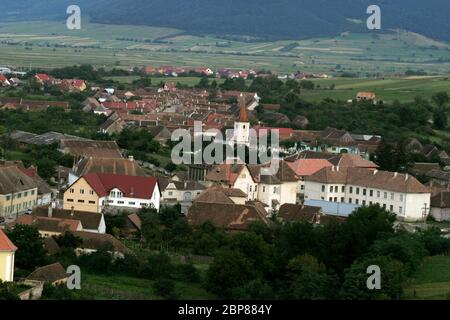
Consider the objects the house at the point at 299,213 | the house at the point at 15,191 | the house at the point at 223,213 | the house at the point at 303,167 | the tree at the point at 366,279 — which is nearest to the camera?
the tree at the point at 366,279

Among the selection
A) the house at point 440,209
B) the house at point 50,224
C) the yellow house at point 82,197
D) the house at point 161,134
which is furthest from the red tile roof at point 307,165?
the house at point 50,224

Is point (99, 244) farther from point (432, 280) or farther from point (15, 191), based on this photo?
point (432, 280)

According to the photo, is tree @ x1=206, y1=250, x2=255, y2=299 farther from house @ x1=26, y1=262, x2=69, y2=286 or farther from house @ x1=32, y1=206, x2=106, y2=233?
house @ x1=32, y1=206, x2=106, y2=233

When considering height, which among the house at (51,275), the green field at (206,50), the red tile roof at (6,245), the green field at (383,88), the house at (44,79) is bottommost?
the green field at (206,50)

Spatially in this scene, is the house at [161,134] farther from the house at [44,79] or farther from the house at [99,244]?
the house at [44,79]

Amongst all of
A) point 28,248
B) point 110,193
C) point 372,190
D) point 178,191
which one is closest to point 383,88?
point 372,190

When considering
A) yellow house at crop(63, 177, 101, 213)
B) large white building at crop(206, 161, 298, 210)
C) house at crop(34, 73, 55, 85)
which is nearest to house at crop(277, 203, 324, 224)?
large white building at crop(206, 161, 298, 210)

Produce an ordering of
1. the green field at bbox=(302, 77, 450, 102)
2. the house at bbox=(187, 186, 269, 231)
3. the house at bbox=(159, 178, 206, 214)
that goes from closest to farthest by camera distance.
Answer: the house at bbox=(187, 186, 269, 231)
the house at bbox=(159, 178, 206, 214)
the green field at bbox=(302, 77, 450, 102)
